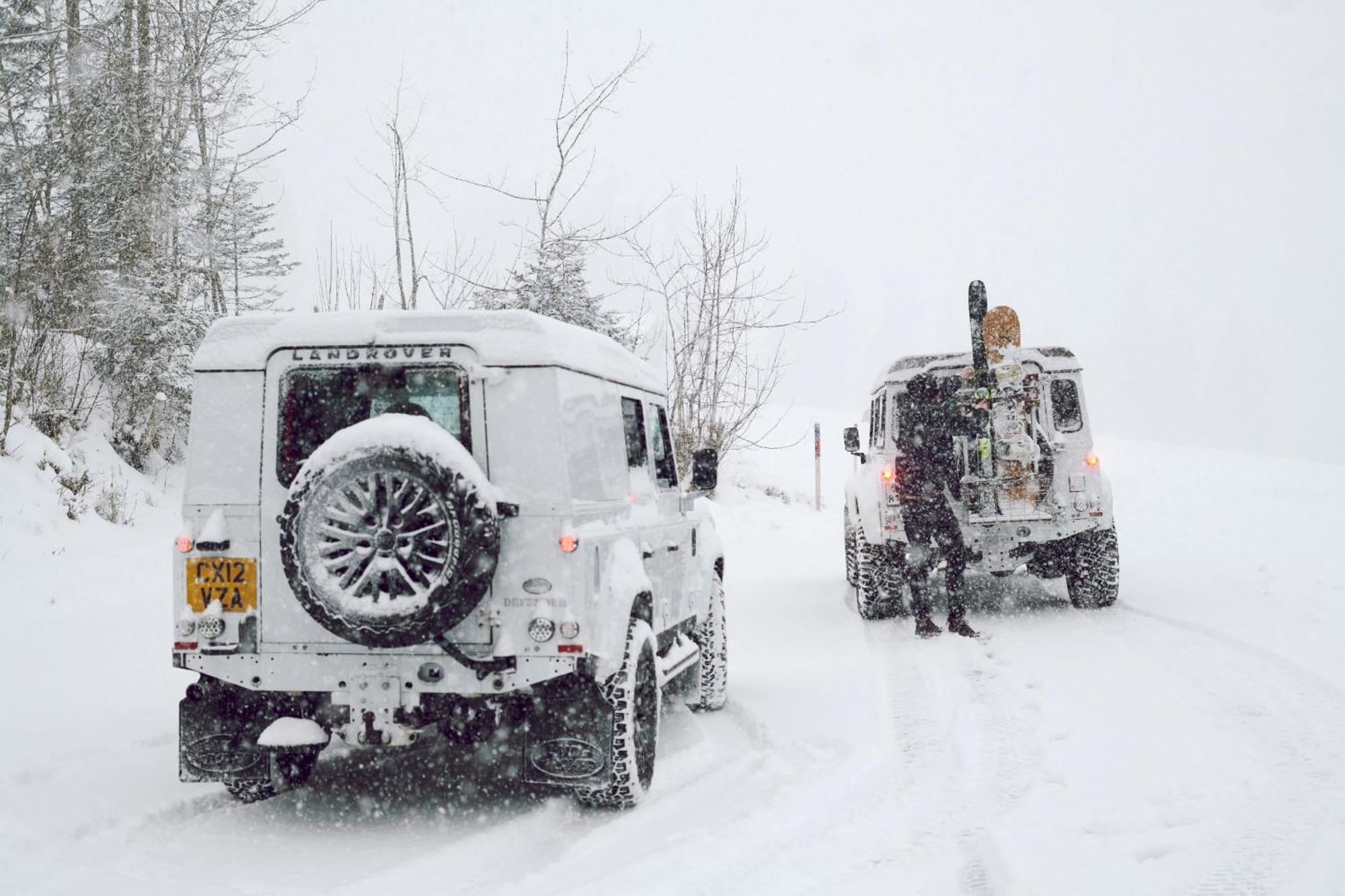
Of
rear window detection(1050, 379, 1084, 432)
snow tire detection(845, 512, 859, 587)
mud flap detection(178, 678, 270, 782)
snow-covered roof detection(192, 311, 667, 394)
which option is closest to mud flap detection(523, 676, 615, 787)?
mud flap detection(178, 678, 270, 782)

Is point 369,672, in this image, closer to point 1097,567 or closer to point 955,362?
point 955,362

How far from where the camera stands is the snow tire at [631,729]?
14.8 ft

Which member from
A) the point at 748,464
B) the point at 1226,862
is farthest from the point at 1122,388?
the point at 1226,862

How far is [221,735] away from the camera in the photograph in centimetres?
450

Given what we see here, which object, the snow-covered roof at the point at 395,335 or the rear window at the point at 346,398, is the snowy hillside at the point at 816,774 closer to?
the rear window at the point at 346,398

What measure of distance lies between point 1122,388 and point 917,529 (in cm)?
8765

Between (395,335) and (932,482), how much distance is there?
5.12 m

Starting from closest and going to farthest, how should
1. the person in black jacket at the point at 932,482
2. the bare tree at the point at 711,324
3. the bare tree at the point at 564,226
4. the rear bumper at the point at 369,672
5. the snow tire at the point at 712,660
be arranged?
1. the rear bumper at the point at 369,672
2. the snow tire at the point at 712,660
3. the person in black jacket at the point at 932,482
4. the bare tree at the point at 564,226
5. the bare tree at the point at 711,324

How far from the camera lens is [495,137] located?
2278cm

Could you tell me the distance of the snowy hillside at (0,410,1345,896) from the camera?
3820 millimetres

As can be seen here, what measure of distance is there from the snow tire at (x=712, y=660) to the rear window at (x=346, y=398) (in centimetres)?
296

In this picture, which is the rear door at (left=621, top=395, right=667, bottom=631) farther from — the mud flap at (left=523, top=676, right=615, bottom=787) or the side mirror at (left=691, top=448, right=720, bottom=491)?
the mud flap at (left=523, top=676, right=615, bottom=787)

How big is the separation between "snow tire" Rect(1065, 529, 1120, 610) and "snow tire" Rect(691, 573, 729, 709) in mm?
4037

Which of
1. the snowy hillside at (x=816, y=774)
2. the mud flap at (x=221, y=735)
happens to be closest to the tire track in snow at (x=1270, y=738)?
the snowy hillside at (x=816, y=774)
